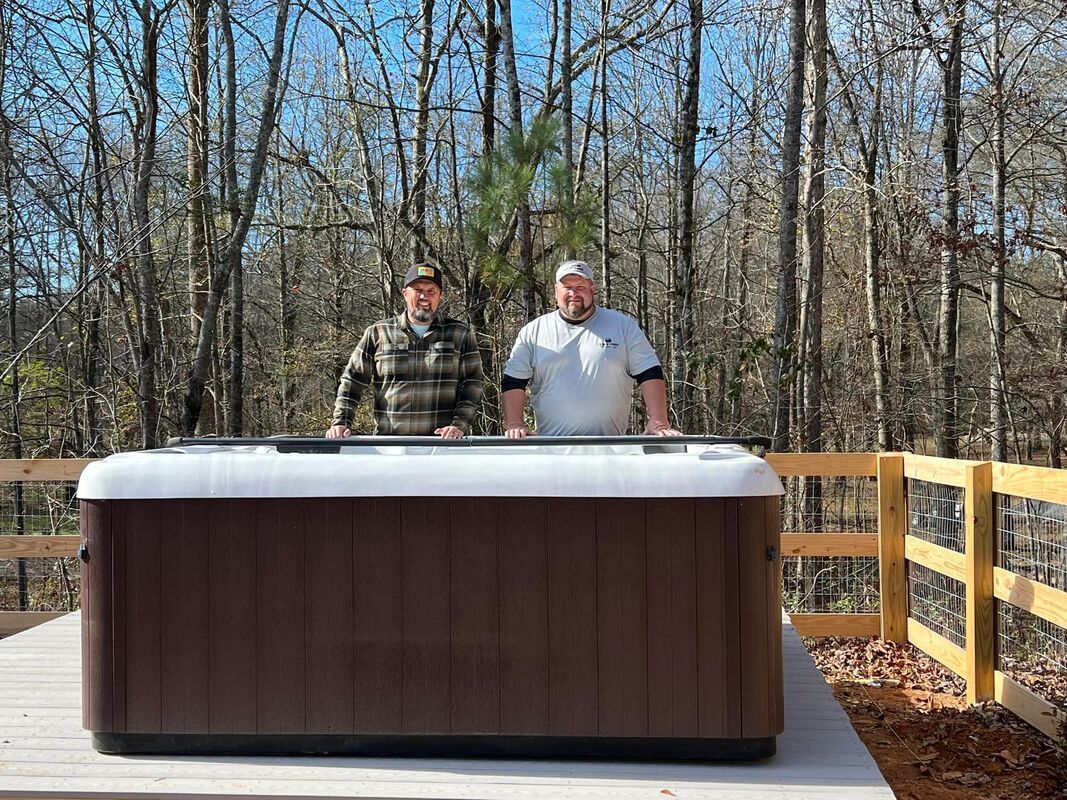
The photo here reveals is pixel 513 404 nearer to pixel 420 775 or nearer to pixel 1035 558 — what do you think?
pixel 420 775

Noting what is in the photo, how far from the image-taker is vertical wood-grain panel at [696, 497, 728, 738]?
2.59 metres

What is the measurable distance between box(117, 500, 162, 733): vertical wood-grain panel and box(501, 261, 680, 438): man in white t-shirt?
1.45 meters

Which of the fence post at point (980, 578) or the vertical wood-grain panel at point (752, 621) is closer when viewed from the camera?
the vertical wood-grain panel at point (752, 621)

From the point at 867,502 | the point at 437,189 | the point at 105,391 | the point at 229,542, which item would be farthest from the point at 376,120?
the point at 229,542

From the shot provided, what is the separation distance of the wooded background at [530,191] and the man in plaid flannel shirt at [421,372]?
3.27 metres

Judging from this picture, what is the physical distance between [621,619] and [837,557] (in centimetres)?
422

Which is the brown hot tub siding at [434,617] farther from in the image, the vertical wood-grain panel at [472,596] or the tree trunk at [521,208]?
the tree trunk at [521,208]

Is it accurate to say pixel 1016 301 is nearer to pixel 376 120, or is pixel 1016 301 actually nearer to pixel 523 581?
pixel 376 120

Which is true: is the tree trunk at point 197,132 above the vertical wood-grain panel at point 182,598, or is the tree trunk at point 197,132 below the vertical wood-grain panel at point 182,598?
above

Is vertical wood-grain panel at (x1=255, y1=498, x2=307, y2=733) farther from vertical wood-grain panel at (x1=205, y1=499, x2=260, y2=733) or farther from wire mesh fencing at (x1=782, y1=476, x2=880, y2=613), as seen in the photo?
wire mesh fencing at (x1=782, y1=476, x2=880, y2=613)

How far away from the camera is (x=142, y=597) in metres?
2.70

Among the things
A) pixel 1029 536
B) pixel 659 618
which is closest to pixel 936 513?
pixel 1029 536

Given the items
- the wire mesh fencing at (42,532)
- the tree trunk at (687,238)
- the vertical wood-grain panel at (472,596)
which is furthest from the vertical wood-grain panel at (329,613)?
the tree trunk at (687,238)

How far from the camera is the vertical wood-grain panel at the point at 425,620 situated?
2652 mm
